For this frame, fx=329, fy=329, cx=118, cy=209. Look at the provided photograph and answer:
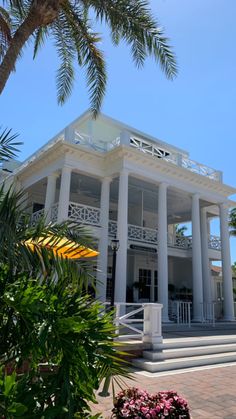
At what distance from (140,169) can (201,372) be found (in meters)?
8.68

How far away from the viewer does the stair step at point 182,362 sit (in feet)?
24.1

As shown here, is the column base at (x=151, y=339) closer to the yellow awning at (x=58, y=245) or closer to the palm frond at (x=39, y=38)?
the yellow awning at (x=58, y=245)

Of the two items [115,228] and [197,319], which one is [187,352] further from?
[115,228]

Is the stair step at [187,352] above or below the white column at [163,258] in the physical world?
below

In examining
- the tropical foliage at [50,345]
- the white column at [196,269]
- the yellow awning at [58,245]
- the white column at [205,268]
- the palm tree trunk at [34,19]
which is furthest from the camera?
the white column at [205,268]

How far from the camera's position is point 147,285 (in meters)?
19.6

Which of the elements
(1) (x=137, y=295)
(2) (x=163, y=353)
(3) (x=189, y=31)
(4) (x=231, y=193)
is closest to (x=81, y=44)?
(3) (x=189, y=31)

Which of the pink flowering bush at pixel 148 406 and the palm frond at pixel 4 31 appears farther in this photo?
the palm frond at pixel 4 31

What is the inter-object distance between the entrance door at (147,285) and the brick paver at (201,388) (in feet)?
36.4

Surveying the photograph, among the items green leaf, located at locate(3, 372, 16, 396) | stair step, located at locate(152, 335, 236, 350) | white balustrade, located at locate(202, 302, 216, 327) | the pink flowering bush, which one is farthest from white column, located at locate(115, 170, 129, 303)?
green leaf, located at locate(3, 372, 16, 396)

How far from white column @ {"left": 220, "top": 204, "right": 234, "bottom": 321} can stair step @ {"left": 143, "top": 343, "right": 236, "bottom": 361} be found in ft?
21.9

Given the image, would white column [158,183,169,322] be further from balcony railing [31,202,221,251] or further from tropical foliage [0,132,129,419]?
tropical foliage [0,132,129,419]


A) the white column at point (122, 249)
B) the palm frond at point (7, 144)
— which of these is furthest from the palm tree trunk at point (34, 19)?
the white column at point (122, 249)

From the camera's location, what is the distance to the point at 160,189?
15031 millimetres
